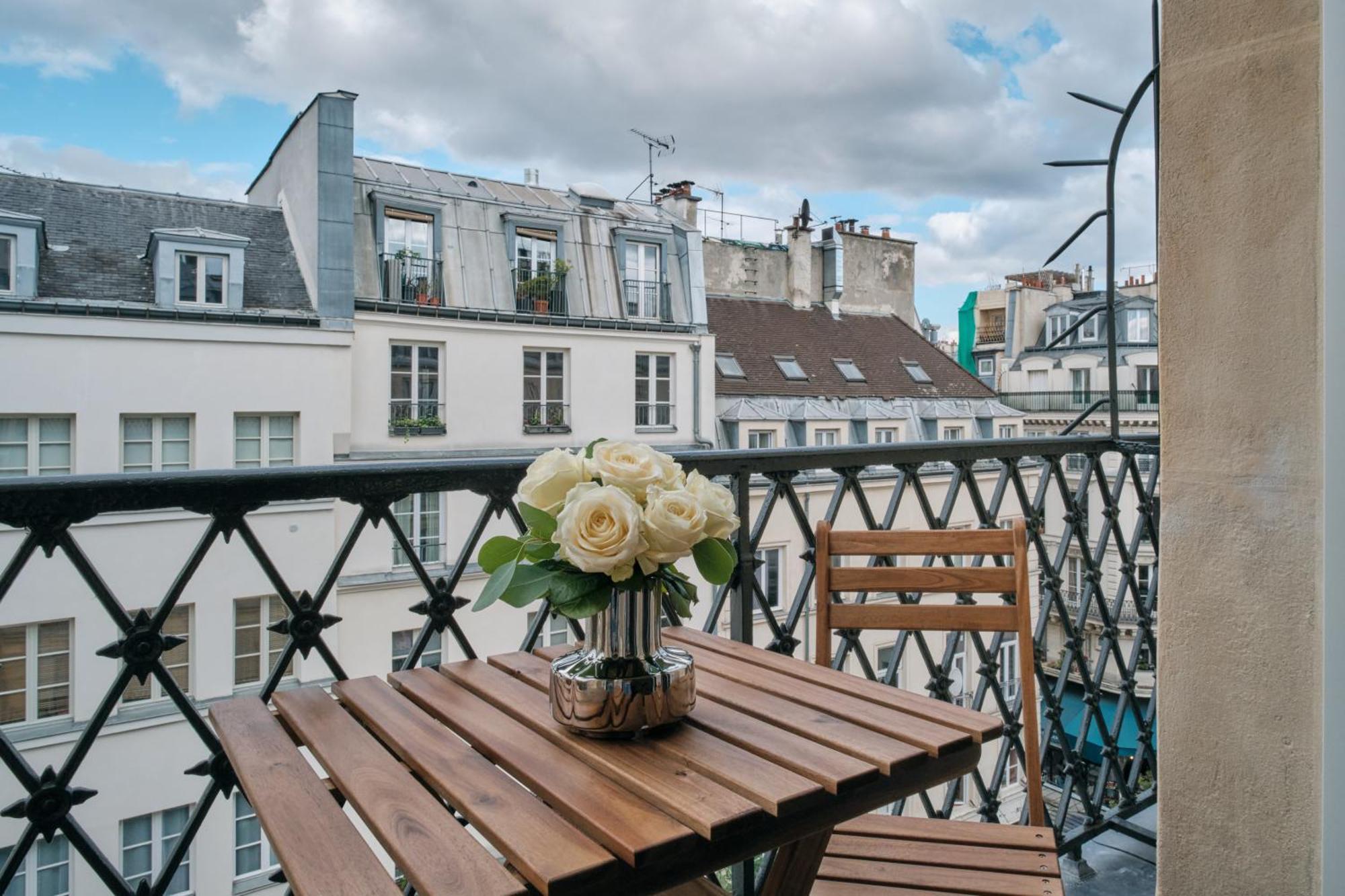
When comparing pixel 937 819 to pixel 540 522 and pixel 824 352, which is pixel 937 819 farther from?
pixel 824 352

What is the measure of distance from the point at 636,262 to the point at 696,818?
16591 millimetres

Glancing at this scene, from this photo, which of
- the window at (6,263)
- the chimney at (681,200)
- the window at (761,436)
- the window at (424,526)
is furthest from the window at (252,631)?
the chimney at (681,200)

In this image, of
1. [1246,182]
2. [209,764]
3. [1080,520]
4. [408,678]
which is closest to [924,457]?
[1080,520]

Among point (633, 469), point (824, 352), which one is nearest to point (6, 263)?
point (633, 469)

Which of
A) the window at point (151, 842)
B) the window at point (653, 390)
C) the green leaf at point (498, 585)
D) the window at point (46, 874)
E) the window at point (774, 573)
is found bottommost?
the window at point (46, 874)

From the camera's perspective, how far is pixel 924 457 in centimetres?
214

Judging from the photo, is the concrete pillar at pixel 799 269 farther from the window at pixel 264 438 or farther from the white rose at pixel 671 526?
the white rose at pixel 671 526

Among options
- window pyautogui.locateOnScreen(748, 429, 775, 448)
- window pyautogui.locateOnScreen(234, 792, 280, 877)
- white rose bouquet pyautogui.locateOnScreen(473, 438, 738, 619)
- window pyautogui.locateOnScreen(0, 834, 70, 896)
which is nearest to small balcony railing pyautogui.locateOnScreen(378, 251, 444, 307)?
window pyautogui.locateOnScreen(748, 429, 775, 448)

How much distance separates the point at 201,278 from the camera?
12820mm

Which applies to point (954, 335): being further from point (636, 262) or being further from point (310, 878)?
point (310, 878)

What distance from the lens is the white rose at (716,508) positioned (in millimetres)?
1130

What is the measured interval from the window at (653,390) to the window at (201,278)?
6.87 m

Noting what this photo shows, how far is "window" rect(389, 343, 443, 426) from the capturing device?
14227 mm

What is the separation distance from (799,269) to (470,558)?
20486mm
